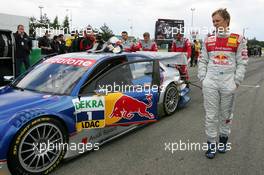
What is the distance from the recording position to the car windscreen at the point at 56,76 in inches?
148

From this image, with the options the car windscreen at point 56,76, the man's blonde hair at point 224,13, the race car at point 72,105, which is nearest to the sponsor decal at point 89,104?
the race car at point 72,105

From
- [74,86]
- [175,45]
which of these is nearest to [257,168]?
[74,86]

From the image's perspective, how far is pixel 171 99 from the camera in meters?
5.57

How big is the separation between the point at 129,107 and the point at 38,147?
1.47 meters

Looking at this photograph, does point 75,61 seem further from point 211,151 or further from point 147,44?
point 147,44

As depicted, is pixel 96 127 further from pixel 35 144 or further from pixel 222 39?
pixel 222 39

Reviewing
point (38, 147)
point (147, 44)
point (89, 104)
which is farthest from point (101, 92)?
point (147, 44)

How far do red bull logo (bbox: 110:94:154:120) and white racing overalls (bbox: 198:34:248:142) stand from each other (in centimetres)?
107

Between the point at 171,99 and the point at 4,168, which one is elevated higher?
the point at 171,99

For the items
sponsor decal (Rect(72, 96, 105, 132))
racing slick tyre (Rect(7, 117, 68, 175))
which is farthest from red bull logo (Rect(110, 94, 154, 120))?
racing slick tyre (Rect(7, 117, 68, 175))

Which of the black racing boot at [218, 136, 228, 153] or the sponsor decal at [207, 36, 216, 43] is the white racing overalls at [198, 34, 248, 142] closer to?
the sponsor decal at [207, 36, 216, 43]

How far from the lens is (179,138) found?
441cm

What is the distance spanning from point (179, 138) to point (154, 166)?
42.1 inches

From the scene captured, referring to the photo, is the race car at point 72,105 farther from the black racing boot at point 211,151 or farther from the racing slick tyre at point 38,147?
the black racing boot at point 211,151
